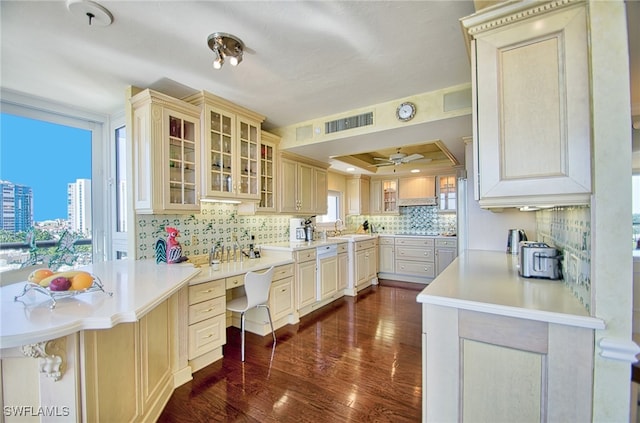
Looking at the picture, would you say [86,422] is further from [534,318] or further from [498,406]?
[534,318]

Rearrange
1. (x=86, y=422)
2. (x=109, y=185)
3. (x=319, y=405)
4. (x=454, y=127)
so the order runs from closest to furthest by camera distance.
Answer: (x=86, y=422)
(x=319, y=405)
(x=454, y=127)
(x=109, y=185)

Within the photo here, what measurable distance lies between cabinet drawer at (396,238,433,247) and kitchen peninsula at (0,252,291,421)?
4.53m

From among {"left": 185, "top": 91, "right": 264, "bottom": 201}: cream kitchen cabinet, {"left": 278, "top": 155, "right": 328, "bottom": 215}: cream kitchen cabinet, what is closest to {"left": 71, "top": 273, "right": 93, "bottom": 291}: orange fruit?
{"left": 185, "top": 91, "right": 264, "bottom": 201}: cream kitchen cabinet

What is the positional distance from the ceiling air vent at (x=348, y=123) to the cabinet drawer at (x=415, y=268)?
11.5 ft

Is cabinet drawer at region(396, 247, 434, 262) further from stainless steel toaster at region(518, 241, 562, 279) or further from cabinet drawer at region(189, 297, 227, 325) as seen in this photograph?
cabinet drawer at region(189, 297, 227, 325)

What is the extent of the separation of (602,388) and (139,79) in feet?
11.3

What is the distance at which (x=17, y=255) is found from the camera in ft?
7.54

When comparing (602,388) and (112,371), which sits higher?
(602,388)

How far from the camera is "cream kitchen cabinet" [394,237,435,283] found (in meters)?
5.35

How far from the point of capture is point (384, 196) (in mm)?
6172

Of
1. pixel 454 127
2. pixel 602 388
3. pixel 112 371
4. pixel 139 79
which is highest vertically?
pixel 139 79

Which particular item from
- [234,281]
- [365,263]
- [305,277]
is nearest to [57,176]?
[234,281]

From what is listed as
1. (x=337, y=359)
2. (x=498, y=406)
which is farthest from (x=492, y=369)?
(x=337, y=359)

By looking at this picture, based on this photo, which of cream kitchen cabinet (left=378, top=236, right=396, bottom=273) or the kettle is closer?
the kettle
